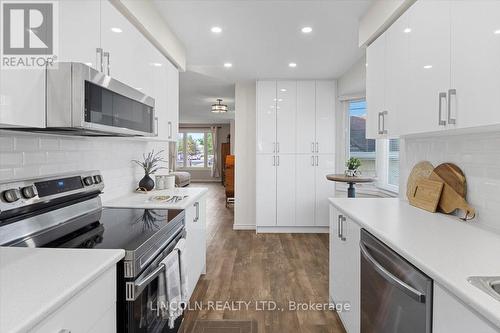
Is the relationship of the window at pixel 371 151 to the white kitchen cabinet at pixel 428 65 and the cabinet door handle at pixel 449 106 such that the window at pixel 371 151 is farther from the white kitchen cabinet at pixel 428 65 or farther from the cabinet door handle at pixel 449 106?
the cabinet door handle at pixel 449 106

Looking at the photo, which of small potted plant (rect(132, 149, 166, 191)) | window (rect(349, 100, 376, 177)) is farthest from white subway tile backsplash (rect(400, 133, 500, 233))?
window (rect(349, 100, 376, 177))

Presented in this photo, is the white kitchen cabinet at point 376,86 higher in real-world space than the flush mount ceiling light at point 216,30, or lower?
lower

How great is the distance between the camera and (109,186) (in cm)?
244

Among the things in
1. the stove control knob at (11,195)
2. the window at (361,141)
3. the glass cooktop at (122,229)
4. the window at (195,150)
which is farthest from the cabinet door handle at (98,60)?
the window at (195,150)

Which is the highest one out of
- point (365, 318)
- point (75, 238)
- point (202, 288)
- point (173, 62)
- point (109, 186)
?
point (173, 62)

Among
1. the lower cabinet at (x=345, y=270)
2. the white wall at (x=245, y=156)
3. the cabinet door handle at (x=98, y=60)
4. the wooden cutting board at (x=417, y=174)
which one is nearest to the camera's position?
the cabinet door handle at (x=98, y=60)

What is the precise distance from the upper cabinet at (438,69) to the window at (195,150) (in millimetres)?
10908

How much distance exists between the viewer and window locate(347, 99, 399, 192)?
13.3 feet

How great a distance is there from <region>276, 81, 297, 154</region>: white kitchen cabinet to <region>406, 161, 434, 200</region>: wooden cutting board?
2692 mm

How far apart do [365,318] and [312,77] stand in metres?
3.80

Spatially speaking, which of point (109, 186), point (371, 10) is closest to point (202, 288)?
point (109, 186)

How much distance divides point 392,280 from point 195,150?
1212 cm

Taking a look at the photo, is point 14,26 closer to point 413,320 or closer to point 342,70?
point 413,320

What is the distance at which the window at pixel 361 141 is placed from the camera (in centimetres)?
452
